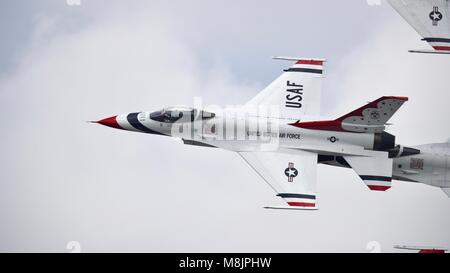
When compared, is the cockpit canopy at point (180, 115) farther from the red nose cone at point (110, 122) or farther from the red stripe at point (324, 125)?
the red stripe at point (324, 125)

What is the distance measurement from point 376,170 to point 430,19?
6610mm

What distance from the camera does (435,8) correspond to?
130 feet

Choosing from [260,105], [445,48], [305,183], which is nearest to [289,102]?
[260,105]

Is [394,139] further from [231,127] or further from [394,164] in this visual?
[231,127]

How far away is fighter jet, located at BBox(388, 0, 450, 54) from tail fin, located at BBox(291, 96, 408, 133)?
3.28 metres

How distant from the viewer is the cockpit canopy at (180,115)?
3678cm

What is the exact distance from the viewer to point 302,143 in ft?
120

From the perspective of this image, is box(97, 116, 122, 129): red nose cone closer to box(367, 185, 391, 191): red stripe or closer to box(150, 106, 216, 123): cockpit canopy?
box(150, 106, 216, 123): cockpit canopy

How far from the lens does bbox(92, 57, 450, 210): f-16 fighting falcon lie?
118 ft

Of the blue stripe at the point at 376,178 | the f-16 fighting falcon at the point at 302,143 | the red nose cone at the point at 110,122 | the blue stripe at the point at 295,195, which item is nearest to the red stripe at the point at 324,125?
the f-16 fighting falcon at the point at 302,143

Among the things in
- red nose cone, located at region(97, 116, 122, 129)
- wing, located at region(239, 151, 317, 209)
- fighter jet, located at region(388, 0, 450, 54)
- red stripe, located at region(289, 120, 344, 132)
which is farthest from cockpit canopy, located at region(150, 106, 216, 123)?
fighter jet, located at region(388, 0, 450, 54)

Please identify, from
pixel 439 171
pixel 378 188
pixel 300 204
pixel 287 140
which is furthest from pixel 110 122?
pixel 439 171

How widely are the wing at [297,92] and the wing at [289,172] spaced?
179 centimetres

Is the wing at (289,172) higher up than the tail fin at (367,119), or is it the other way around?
the tail fin at (367,119)
